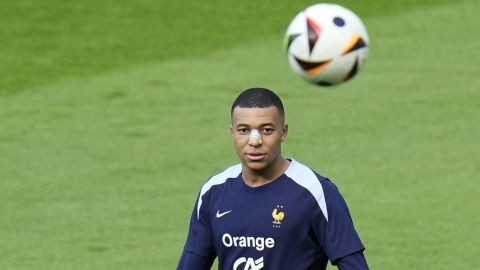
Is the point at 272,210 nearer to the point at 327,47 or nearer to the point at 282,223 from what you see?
the point at 282,223

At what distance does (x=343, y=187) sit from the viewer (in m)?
11.2

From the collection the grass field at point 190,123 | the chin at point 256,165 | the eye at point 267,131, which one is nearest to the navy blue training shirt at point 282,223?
the chin at point 256,165

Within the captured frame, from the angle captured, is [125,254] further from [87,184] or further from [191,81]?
[191,81]

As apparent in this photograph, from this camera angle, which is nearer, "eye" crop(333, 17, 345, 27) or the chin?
the chin

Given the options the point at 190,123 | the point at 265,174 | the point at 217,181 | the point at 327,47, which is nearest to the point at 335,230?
the point at 265,174

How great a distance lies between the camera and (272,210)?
600cm

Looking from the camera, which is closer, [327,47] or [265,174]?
[265,174]

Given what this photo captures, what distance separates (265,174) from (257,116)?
295 millimetres

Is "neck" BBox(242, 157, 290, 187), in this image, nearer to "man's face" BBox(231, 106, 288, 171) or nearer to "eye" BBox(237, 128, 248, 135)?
"man's face" BBox(231, 106, 288, 171)

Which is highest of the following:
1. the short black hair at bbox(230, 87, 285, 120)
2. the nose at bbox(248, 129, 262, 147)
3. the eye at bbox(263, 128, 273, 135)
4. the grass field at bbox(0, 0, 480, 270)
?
the short black hair at bbox(230, 87, 285, 120)

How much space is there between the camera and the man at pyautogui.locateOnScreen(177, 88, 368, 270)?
5.90m

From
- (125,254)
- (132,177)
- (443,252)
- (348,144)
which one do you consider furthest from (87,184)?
(443,252)

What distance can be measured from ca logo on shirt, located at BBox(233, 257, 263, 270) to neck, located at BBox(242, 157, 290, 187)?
1.14ft

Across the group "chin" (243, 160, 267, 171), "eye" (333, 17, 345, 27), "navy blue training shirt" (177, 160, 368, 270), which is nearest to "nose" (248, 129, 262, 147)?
"chin" (243, 160, 267, 171)
